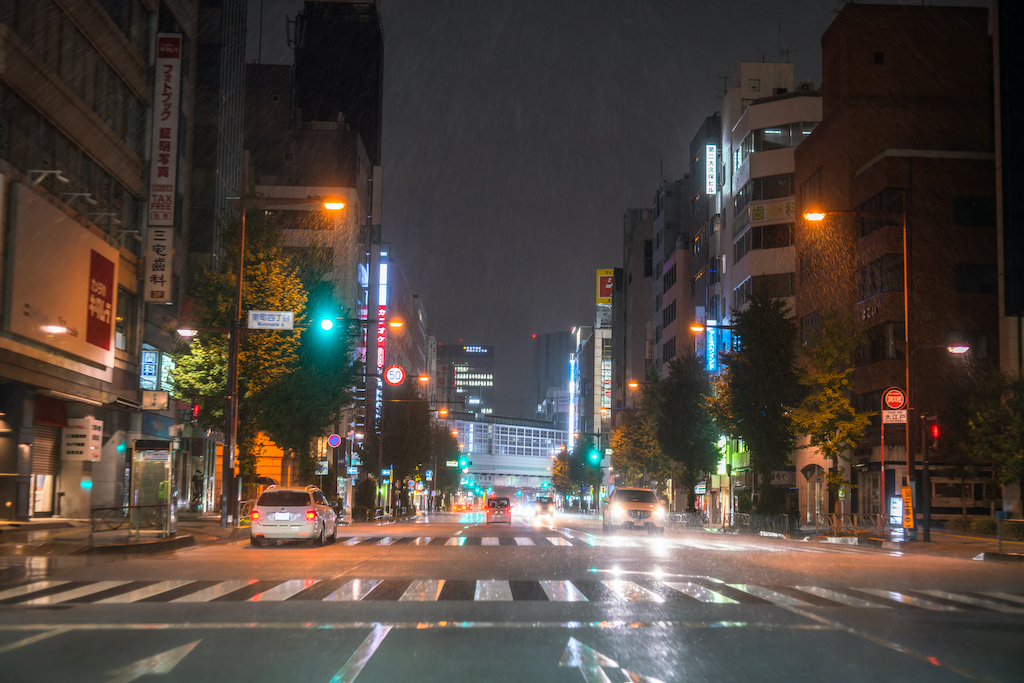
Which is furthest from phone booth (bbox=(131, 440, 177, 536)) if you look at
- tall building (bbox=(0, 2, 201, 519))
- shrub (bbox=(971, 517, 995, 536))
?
shrub (bbox=(971, 517, 995, 536))

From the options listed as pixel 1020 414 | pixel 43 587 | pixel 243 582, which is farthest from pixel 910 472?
pixel 43 587

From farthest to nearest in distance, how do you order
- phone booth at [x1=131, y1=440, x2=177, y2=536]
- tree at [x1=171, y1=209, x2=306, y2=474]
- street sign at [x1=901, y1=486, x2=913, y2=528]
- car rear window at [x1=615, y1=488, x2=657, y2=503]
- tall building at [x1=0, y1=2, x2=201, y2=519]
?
car rear window at [x1=615, y1=488, x2=657, y2=503]
tree at [x1=171, y1=209, x2=306, y2=474]
street sign at [x1=901, y1=486, x2=913, y2=528]
tall building at [x1=0, y1=2, x2=201, y2=519]
phone booth at [x1=131, y1=440, x2=177, y2=536]

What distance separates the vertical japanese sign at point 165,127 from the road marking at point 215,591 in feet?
86.4

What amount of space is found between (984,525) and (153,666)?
34.6m

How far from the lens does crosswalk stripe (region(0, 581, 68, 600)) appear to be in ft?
44.6

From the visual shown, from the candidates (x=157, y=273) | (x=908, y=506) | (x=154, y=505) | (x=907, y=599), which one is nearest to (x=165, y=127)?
(x=157, y=273)

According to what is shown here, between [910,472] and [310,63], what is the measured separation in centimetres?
10689

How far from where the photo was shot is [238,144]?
4994cm

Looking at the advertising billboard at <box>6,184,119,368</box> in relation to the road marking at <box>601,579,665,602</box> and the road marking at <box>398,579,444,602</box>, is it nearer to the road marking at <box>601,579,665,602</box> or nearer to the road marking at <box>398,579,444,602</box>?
the road marking at <box>398,579,444,602</box>

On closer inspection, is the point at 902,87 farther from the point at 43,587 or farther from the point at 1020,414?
the point at 43,587

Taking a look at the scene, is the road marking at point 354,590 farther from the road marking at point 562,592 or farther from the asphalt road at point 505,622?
the road marking at point 562,592

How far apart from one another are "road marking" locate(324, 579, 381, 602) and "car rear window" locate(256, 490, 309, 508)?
1129cm

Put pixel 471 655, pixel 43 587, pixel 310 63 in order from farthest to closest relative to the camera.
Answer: pixel 310 63, pixel 43 587, pixel 471 655

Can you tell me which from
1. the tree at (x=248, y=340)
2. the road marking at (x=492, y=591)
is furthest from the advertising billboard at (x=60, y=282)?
the road marking at (x=492, y=591)
